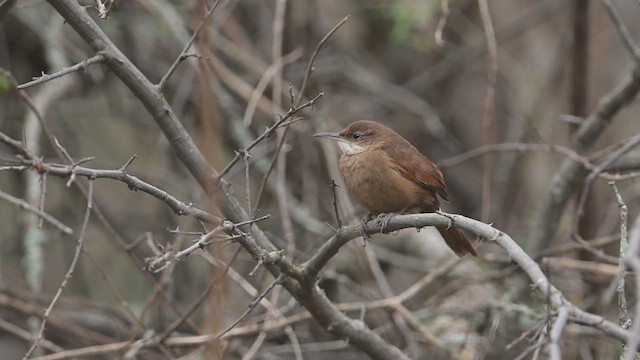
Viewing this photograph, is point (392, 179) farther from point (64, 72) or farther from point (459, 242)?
point (64, 72)

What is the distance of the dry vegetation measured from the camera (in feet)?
12.2

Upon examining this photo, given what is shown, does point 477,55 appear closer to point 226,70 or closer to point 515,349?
point 226,70

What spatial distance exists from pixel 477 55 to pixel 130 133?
2894mm

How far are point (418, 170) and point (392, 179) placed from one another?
0.18 meters

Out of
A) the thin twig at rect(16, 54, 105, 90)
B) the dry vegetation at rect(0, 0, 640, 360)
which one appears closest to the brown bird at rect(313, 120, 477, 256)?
the dry vegetation at rect(0, 0, 640, 360)

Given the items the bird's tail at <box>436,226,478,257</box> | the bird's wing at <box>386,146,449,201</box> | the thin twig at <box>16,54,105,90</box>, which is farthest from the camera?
the bird's wing at <box>386,146,449,201</box>

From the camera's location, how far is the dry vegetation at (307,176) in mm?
3723

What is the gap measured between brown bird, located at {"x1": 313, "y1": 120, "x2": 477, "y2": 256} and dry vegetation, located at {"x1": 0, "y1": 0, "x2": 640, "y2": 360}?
35cm

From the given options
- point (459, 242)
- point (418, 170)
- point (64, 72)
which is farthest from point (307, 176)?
point (64, 72)

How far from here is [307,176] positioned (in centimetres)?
592

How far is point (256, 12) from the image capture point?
22.4 feet

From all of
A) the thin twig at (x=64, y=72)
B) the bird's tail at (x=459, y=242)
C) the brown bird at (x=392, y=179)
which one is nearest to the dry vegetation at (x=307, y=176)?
the thin twig at (x=64, y=72)

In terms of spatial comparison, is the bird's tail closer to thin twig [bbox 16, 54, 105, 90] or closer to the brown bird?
the brown bird

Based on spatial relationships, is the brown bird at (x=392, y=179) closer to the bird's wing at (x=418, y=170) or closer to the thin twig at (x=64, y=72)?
the bird's wing at (x=418, y=170)
